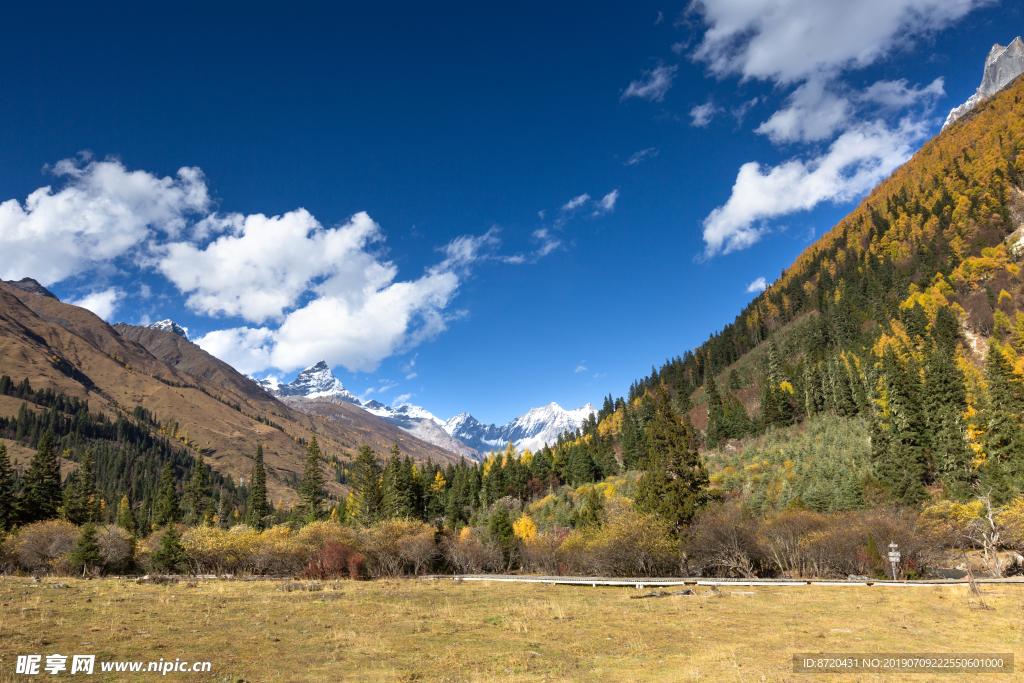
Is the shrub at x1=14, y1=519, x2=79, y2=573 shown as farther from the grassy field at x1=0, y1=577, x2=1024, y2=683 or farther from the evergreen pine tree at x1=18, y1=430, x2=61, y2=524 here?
the grassy field at x1=0, y1=577, x2=1024, y2=683

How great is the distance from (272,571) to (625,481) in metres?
61.2

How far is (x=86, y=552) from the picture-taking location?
149ft

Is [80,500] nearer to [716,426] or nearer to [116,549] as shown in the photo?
[116,549]

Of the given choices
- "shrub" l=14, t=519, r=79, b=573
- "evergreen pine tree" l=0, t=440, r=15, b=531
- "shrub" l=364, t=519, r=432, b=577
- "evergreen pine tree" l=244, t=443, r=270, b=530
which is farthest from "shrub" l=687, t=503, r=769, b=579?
"evergreen pine tree" l=0, t=440, r=15, b=531

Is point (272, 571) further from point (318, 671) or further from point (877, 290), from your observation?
point (877, 290)

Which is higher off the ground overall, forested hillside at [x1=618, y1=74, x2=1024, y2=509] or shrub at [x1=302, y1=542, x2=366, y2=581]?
forested hillside at [x1=618, y1=74, x2=1024, y2=509]

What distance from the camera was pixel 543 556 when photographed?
167ft

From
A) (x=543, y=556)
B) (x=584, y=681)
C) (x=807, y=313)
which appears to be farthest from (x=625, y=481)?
(x=807, y=313)

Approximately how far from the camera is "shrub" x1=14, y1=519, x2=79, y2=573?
46.3 metres

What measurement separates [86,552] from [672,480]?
57.5 meters

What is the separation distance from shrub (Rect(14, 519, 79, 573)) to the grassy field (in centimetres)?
2562

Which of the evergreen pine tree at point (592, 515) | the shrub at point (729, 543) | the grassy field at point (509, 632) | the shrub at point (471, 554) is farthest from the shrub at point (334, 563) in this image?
the shrub at point (729, 543)

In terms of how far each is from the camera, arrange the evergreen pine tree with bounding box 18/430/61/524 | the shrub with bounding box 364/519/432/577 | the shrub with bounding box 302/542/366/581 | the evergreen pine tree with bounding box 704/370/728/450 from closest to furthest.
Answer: the shrub with bounding box 302/542/366/581
the shrub with bounding box 364/519/432/577
the evergreen pine tree with bounding box 18/430/61/524
the evergreen pine tree with bounding box 704/370/728/450

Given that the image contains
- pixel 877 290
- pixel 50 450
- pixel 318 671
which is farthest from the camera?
pixel 877 290
